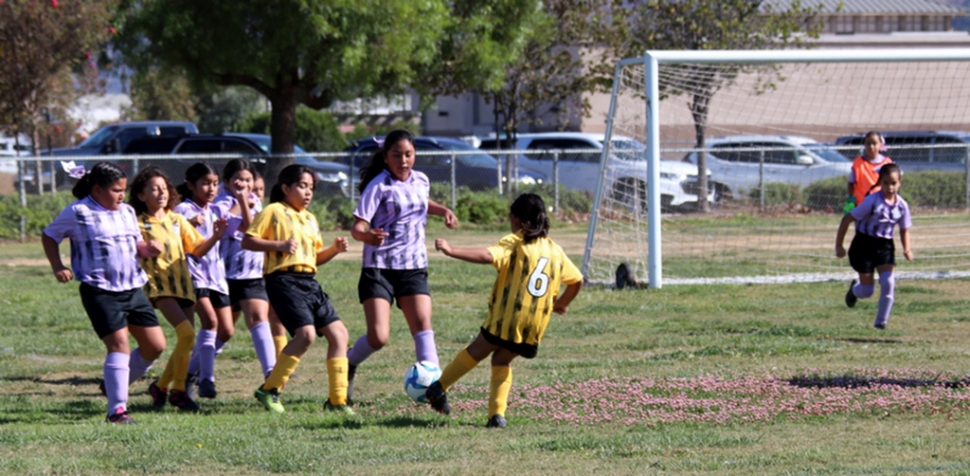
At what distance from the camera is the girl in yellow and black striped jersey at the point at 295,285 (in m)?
6.83

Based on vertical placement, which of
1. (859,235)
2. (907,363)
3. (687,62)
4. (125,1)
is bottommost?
(907,363)

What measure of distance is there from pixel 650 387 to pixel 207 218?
3.22 meters

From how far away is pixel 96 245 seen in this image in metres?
6.55

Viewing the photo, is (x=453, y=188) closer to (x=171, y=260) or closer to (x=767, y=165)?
(x=767, y=165)

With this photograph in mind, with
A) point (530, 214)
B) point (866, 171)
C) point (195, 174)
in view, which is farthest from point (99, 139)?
point (530, 214)

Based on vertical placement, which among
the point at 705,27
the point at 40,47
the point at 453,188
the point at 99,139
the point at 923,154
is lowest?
the point at 453,188

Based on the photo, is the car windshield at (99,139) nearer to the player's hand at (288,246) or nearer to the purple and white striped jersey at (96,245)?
the purple and white striped jersey at (96,245)

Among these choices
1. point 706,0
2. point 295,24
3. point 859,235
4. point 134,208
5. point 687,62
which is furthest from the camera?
point 706,0

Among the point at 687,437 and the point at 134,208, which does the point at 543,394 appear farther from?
the point at 134,208

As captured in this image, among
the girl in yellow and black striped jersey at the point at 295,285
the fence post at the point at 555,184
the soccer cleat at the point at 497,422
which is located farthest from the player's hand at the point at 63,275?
the fence post at the point at 555,184

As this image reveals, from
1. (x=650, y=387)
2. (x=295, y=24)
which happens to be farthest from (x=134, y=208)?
(x=295, y=24)

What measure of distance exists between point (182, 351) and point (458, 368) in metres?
1.94

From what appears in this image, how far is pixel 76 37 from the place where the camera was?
2147 cm

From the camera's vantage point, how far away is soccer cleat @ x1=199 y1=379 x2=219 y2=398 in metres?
7.69
